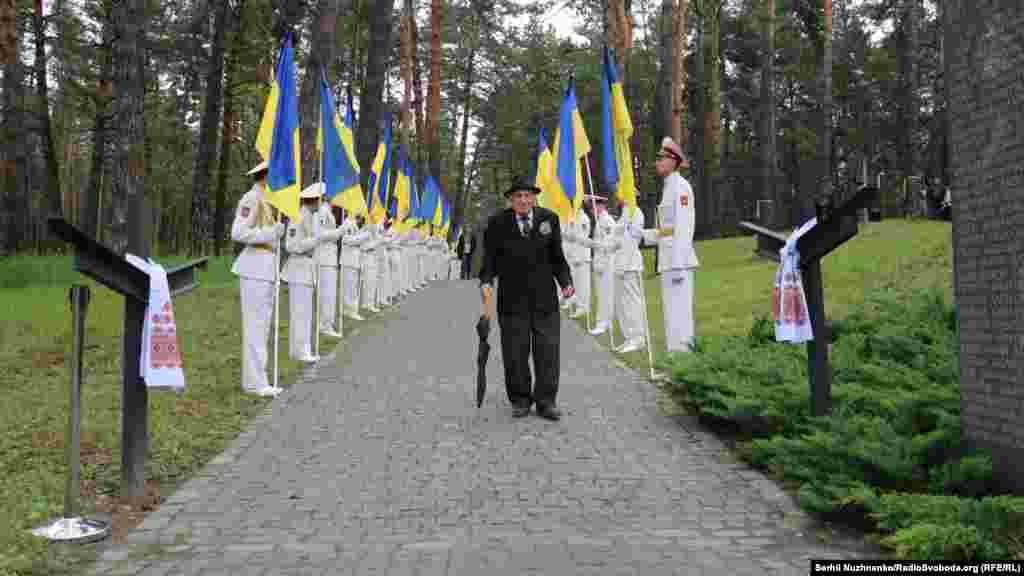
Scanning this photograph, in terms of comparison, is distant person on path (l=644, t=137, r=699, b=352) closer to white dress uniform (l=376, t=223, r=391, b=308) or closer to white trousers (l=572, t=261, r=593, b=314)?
white trousers (l=572, t=261, r=593, b=314)

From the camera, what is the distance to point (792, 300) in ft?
21.4

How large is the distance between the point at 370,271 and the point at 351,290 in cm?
250

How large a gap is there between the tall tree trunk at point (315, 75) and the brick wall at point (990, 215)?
1381cm

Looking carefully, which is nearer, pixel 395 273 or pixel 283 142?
pixel 283 142

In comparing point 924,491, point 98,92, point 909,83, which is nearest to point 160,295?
point 924,491

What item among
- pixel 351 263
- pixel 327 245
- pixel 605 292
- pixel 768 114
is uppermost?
pixel 768 114

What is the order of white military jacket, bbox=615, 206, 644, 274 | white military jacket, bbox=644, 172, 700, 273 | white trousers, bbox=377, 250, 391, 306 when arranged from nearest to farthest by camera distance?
white military jacket, bbox=644, 172, 700, 273, white military jacket, bbox=615, 206, 644, 274, white trousers, bbox=377, 250, 391, 306

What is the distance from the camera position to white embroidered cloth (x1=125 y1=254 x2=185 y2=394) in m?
5.94

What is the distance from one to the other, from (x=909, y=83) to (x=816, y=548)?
32769 mm

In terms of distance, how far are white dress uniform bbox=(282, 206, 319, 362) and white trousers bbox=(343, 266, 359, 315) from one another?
641 centimetres

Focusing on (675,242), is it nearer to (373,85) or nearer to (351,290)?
(351,290)

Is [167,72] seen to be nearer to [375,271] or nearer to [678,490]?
[375,271]

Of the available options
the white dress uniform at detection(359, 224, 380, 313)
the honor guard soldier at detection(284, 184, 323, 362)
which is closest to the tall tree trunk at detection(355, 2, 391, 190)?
the white dress uniform at detection(359, 224, 380, 313)

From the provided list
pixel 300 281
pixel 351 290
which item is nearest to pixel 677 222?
pixel 300 281
